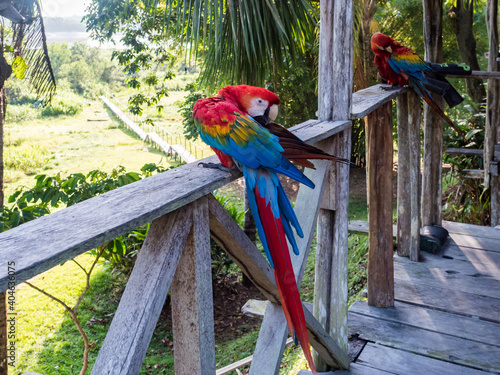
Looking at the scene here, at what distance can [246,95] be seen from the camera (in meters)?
1.38

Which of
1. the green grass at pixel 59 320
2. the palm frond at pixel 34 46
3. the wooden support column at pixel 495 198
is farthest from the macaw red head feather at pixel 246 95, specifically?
the green grass at pixel 59 320

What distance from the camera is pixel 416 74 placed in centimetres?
256

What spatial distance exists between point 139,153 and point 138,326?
1439 cm

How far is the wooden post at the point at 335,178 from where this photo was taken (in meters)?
1.71

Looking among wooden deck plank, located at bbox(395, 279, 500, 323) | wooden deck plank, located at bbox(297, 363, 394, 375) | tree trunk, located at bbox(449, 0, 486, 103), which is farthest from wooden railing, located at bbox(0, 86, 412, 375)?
tree trunk, located at bbox(449, 0, 486, 103)

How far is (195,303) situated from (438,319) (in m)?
1.64

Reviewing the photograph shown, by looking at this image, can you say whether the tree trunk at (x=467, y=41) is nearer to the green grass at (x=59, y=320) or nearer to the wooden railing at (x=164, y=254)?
the green grass at (x=59, y=320)

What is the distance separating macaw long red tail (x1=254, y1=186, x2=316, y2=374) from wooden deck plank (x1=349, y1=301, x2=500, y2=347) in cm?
126

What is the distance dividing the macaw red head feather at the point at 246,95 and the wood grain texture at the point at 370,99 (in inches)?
20.0

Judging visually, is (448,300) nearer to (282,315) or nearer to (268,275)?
(282,315)

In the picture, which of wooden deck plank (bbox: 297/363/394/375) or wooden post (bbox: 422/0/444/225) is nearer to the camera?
wooden deck plank (bbox: 297/363/394/375)

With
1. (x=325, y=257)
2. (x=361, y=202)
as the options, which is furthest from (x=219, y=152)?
(x=361, y=202)

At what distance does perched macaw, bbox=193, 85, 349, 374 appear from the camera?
3.46ft

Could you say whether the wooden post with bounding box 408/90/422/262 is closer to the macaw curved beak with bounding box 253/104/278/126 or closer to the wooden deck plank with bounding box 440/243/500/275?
the wooden deck plank with bounding box 440/243/500/275
